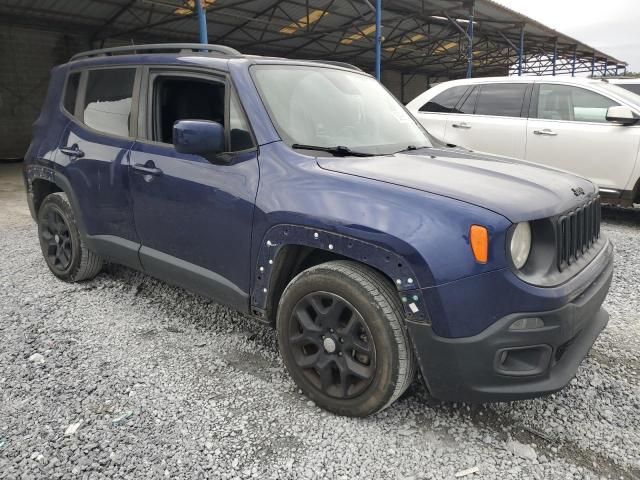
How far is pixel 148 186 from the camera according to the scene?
2.97m

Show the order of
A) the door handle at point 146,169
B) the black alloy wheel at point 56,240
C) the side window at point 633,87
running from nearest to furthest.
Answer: the door handle at point 146,169, the black alloy wheel at point 56,240, the side window at point 633,87

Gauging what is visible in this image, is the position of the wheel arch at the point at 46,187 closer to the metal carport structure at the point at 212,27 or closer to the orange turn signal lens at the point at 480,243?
the orange turn signal lens at the point at 480,243

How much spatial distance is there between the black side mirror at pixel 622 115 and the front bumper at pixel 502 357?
4.17 m

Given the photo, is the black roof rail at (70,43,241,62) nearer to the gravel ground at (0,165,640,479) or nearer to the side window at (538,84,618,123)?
the gravel ground at (0,165,640,479)

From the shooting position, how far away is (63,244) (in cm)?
393

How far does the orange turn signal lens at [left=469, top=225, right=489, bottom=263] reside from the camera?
187cm

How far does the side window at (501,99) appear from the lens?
6.04 m

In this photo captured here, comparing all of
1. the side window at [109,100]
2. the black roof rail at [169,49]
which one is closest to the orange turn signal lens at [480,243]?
the black roof rail at [169,49]

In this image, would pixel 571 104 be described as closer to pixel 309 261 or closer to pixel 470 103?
pixel 470 103


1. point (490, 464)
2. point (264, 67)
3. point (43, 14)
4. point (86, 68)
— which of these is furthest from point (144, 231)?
point (43, 14)

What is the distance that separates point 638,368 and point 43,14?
16189 mm

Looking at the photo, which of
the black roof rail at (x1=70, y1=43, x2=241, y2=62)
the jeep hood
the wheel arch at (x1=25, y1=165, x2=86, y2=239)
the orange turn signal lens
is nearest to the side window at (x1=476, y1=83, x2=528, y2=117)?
the jeep hood

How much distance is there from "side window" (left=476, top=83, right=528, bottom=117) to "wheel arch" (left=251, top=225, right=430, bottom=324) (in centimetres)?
465

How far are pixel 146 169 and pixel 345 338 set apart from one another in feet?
5.51
